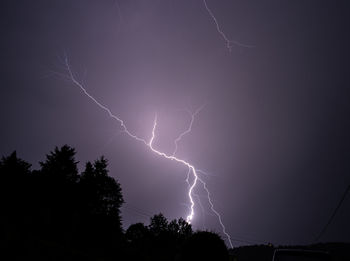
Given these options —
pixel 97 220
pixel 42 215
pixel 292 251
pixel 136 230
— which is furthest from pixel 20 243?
pixel 136 230

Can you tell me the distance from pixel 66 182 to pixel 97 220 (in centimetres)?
578

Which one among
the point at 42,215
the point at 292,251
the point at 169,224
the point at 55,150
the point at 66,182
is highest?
the point at 169,224

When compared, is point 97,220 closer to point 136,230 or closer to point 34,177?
point 34,177

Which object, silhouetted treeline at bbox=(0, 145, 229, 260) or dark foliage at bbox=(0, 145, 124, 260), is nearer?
silhouetted treeline at bbox=(0, 145, 229, 260)

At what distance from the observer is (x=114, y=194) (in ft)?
126

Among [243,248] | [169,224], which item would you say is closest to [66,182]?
[169,224]

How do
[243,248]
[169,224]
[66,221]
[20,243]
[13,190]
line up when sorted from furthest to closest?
[243,248] < [169,224] < [13,190] < [66,221] < [20,243]

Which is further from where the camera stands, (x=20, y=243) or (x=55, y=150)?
(x=55, y=150)

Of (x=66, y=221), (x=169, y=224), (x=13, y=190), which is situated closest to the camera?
(x=66, y=221)

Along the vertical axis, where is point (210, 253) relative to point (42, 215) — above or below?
below

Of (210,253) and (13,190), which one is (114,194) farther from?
(210,253)

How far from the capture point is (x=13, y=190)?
3038 centimetres

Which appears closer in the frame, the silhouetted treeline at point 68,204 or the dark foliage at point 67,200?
the silhouetted treeline at point 68,204

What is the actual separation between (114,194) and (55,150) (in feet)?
31.0
